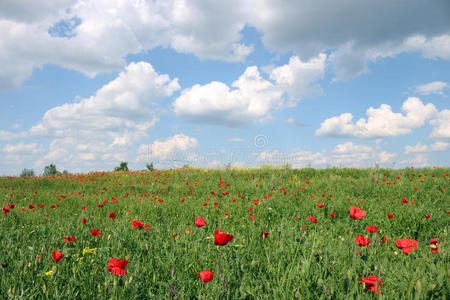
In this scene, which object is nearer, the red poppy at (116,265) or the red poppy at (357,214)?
the red poppy at (116,265)

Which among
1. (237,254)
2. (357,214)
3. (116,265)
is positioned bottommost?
(237,254)

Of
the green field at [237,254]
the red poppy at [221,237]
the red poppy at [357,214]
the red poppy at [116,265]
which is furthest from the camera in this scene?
the red poppy at [357,214]

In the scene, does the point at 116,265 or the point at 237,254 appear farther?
the point at 237,254

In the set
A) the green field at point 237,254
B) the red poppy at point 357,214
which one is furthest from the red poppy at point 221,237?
Result: the red poppy at point 357,214

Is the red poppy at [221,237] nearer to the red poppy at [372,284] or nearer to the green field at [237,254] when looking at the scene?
the green field at [237,254]

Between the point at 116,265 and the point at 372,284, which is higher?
the point at 116,265

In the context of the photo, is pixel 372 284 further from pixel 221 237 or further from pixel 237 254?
pixel 237 254

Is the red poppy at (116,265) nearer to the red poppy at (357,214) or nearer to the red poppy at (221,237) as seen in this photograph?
the red poppy at (221,237)

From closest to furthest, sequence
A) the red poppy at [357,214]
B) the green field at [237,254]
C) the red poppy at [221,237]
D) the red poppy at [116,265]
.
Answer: the red poppy at [116,265] → the red poppy at [221,237] → the green field at [237,254] → the red poppy at [357,214]

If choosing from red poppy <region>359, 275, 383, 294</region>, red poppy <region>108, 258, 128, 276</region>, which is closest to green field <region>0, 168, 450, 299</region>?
red poppy <region>359, 275, 383, 294</region>

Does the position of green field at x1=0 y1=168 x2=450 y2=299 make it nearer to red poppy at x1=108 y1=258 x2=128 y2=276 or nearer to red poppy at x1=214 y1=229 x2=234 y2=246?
red poppy at x1=214 y1=229 x2=234 y2=246

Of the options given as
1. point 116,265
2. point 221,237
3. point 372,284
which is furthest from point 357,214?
point 116,265

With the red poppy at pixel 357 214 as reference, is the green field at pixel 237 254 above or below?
below

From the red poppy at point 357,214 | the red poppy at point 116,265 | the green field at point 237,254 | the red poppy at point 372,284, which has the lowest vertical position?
the green field at point 237,254
